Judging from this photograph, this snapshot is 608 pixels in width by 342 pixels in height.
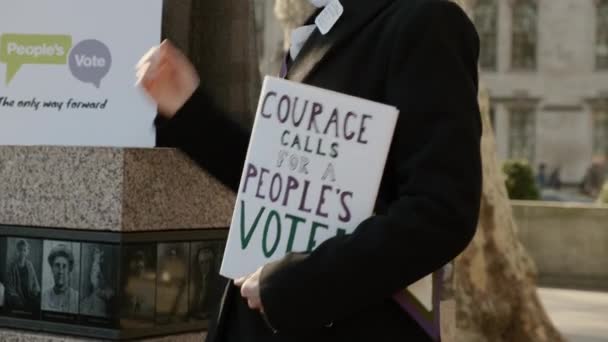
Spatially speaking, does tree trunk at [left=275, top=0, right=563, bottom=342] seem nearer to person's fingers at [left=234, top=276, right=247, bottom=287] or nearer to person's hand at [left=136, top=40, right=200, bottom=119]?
person's hand at [left=136, top=40, right=200, bottom=119]

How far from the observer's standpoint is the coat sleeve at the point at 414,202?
188cm

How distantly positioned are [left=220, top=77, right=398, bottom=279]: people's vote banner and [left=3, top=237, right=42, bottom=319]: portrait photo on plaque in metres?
1.76

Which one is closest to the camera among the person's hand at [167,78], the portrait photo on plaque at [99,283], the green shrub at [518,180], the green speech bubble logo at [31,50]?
the person's hand at [167,78]

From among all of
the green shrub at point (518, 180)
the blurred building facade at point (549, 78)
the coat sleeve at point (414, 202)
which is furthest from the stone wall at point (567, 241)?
the blurred building facade at point (549, 78)

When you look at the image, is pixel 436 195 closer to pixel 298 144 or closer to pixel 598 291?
pixel 298 144

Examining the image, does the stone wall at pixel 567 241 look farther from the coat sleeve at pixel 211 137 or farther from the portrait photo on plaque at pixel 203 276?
the coat sleeve at pixel 211 137

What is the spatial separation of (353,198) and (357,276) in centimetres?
17

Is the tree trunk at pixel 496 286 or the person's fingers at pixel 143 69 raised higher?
the person's fingers at pixel 143 69

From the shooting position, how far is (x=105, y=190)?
3594 millimetres

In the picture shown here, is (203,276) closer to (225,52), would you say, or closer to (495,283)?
(225,52)

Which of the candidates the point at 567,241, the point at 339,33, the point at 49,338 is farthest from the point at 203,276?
the point at 567,241

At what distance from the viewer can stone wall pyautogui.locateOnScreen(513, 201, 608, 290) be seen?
48.7 ft

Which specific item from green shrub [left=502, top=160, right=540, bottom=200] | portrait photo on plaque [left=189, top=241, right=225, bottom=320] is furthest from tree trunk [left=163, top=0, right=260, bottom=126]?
green shrub [left=502, top=160, right=540, bottom=200]

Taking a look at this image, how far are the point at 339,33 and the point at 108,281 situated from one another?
1741mm
